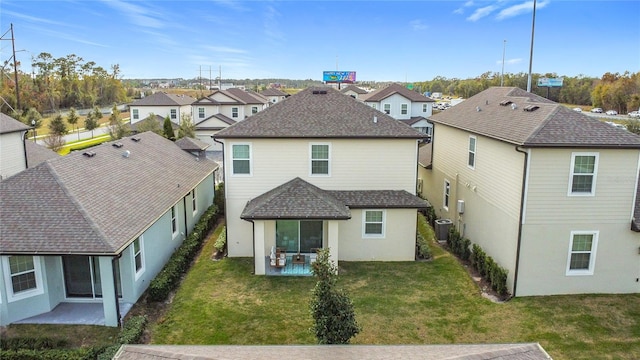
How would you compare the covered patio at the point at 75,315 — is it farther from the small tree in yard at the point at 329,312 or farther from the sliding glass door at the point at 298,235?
the small tree in yard at the point at 329,312

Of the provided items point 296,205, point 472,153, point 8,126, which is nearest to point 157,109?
point 8,126

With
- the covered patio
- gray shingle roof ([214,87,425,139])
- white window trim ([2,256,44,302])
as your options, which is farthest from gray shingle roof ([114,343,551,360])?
gray shingle roof ([214,87,425,139])

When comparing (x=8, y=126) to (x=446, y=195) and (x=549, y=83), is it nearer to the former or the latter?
(x=446, y=195)

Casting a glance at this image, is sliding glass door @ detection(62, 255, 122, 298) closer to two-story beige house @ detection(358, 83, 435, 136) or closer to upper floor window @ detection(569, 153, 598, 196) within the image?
upper floor window @ detection(569, 153, 598, 196)

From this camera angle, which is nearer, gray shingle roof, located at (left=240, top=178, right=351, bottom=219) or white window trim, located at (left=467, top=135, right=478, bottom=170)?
gray shingle roof, located at (left=240, top=178, right=351, bottom=219)

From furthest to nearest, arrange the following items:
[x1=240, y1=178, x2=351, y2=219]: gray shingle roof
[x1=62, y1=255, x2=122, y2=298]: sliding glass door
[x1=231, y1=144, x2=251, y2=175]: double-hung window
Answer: [x1=231, y1=144, x2=251, y2=175]: double-hung window < [x1=240, y1=178, x2=351, y2=219]: gray shingle roof < [x1=62, y1=255, x2=122, y2=298]: sliding glass door

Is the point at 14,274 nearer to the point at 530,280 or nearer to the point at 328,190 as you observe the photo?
the point at 328,190
